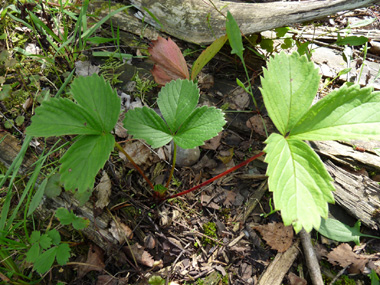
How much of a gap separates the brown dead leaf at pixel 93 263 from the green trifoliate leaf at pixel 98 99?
0.82 m

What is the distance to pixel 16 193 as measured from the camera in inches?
73.7

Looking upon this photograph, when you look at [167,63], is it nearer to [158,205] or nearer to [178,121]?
[178,121]

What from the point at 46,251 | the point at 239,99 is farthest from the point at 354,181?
the point at 46,251

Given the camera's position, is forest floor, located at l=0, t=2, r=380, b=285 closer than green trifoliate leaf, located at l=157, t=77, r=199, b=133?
No

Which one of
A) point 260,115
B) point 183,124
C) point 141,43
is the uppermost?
point 141,43

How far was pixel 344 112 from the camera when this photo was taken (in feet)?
4.43

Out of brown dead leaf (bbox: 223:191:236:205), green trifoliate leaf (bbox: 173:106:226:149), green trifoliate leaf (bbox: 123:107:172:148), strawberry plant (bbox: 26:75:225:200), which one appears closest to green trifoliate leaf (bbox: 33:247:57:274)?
strawberry plant (bbox: 26:75:225:200)

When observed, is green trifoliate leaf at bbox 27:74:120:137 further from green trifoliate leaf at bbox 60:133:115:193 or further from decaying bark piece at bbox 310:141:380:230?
decaying bark piece at bbox 310:141:380:230

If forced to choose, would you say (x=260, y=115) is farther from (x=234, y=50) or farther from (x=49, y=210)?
(x=49, y=210)

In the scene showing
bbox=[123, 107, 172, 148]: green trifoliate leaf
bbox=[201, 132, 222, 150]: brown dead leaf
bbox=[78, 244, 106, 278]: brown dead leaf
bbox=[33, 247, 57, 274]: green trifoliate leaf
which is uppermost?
bbox=[123, 107, 172, 148]: green trifoliate leaf

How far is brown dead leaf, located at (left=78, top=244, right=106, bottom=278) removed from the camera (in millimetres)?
1616

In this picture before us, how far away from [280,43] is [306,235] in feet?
5.51

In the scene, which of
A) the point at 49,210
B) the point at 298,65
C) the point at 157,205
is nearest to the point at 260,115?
the point at 298,65

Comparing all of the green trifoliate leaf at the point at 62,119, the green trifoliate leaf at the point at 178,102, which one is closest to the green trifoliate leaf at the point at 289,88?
the green trifoliate leaf at the point at 178,102
